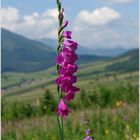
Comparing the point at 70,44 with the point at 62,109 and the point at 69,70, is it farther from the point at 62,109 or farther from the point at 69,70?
the point at 62,109

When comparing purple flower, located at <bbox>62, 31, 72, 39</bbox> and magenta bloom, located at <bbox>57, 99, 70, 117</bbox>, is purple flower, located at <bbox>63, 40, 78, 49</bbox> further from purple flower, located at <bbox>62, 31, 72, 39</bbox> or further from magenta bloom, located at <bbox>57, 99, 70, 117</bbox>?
magenta bloom, located at <bbox>57, 99, 70, 117</bbox>

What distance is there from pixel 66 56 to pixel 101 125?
9.31 m

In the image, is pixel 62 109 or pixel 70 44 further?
pixel 62 109

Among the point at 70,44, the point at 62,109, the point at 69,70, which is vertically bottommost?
the point at 62,109

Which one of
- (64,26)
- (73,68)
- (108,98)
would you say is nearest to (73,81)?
(73,68)

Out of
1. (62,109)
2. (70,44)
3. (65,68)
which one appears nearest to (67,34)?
(70,44)

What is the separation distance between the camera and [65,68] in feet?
12.4

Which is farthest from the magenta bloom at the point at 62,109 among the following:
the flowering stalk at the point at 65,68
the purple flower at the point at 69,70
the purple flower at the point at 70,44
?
the purple flower at the point at 70,44

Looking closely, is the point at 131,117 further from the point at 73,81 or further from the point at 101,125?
the point at 73,81

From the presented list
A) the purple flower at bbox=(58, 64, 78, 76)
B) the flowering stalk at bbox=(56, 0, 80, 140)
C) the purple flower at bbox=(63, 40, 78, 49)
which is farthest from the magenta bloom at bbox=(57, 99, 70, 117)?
the purple flower at bbox=(63, 40, 78, 49)

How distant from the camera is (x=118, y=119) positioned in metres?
13.4

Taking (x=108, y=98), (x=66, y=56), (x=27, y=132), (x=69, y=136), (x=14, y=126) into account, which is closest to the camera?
(x=66, y=56)

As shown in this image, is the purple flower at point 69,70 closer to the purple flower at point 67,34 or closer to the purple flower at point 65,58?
the purple flower at point 65,58

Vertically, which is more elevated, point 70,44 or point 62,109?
point 70,44
